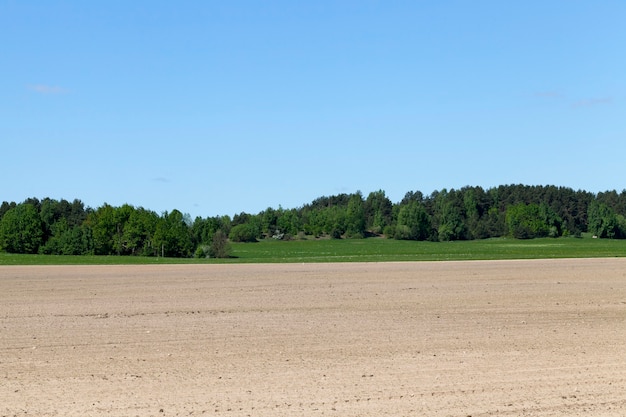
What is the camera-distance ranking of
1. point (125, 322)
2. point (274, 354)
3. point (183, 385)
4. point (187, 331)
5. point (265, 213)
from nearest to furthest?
point (183, 385)
point (274, 354)
point (187, 331)
point (125, 322)
point (265, 213)

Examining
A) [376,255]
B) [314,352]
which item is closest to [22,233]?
[376,255]

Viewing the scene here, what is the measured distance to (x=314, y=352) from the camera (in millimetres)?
15438

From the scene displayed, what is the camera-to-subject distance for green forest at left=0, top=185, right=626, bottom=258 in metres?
91.2

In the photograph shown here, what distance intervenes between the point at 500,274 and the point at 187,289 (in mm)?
14982

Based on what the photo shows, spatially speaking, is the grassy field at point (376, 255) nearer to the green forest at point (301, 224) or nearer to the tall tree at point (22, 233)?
the green forest at point (301, 224)

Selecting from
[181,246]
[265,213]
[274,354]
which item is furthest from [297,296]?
[265,213]

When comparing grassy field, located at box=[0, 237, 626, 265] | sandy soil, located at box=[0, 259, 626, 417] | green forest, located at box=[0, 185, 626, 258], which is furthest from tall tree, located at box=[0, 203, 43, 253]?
sandy soil, located at box=[0, 259, 626, 417]

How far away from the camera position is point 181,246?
87.4 m

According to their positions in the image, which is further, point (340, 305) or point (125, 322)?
point (340, 305)

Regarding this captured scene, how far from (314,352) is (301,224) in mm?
161581

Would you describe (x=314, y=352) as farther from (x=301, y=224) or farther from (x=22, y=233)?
(x=301, y=224)

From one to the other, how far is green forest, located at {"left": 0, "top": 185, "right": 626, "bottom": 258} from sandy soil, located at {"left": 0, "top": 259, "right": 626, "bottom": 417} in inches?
2333

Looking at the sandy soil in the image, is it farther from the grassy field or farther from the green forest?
the green forest

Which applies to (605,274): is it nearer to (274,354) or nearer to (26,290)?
(26,290)
